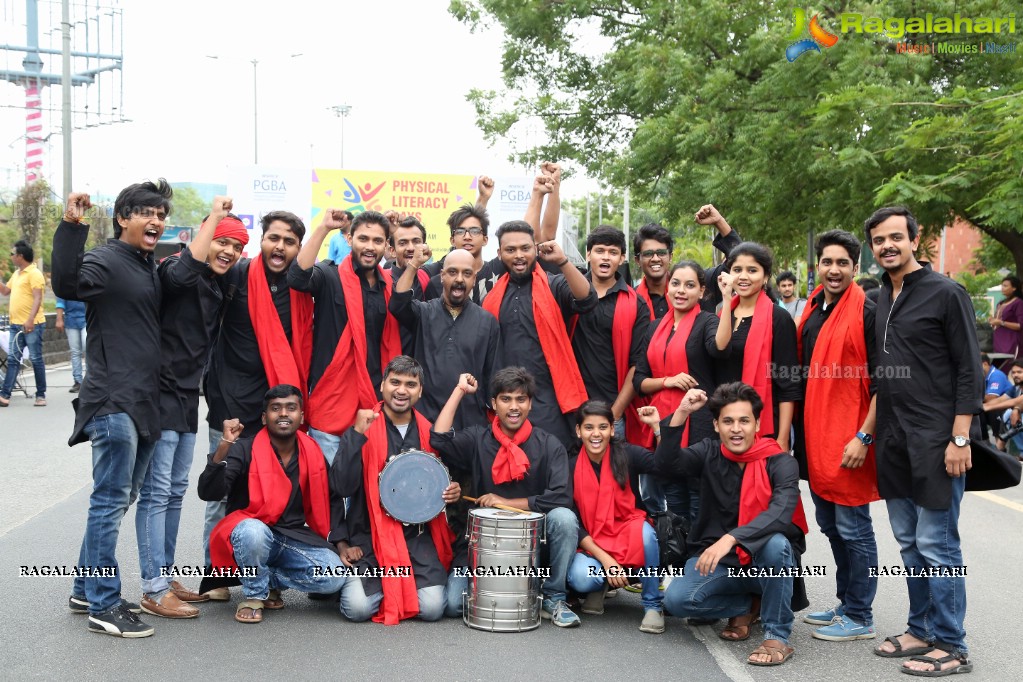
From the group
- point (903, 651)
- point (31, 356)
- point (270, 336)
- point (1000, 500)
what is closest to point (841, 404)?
point (903, 651)

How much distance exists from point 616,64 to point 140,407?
15.8 m

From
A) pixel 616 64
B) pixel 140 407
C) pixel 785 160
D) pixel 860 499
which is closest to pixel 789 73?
pixel 785 160

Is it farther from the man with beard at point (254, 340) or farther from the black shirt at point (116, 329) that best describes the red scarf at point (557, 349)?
the black shirt at point (116, 329)

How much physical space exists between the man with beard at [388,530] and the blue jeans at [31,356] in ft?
31.6

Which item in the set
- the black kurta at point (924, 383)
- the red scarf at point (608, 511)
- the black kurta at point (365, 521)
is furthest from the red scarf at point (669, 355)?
the black kurta at point (365, 521)

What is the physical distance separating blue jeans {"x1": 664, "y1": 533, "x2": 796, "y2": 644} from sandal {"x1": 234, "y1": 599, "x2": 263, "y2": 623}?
2.14m

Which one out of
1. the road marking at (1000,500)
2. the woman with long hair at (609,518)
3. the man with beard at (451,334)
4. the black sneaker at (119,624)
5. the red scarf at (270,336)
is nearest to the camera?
the black sneaker at (119,624)

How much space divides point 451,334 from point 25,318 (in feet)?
33.7

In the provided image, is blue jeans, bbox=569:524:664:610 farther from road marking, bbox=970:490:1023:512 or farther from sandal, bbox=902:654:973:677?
road marking, bbox=970:490:1023:512

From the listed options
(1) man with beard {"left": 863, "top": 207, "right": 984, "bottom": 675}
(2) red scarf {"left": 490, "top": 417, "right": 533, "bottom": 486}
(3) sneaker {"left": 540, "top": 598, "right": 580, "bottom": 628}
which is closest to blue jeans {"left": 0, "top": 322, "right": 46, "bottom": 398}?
(2) red scarf {"left": 490, "top": 417, "right": 533, "bottom": 486}

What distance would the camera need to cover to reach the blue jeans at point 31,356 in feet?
46.2

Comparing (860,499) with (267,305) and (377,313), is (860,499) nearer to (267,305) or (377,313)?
(377,313)

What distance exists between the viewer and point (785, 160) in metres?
14.5

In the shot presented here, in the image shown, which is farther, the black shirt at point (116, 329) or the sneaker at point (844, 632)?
the sneaker at point (844, 632)
